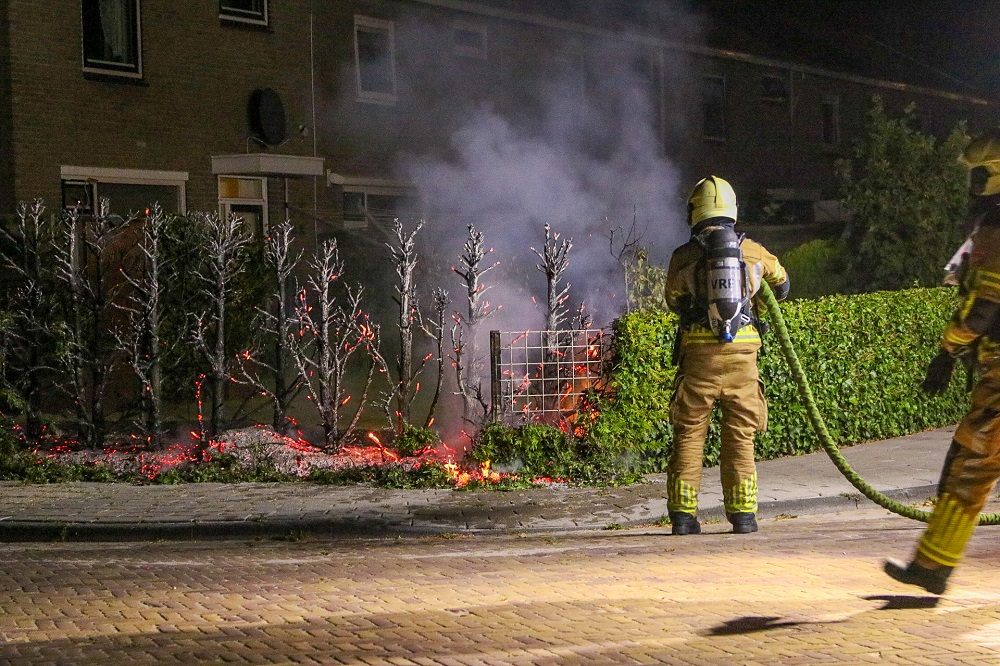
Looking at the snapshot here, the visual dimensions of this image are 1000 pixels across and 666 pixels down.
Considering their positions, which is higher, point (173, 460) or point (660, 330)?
point (660, 330)

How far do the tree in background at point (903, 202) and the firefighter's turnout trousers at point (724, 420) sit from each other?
40.4 feet

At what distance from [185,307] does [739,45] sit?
19312mm

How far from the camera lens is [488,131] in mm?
20906

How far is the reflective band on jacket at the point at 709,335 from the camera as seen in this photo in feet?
24.8

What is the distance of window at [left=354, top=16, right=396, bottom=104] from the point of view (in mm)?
20031

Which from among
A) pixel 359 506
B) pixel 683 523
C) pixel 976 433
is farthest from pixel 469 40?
pixel 976 433

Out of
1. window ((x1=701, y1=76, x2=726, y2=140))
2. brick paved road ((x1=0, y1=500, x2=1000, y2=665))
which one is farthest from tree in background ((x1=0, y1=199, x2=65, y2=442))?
window ((x1=701, y1=76, x2=726, y2=140))

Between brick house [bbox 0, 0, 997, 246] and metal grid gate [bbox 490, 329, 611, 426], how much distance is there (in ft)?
25.8

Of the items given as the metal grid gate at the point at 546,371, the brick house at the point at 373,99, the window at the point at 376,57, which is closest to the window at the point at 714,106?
the brick house at the point at 373,99

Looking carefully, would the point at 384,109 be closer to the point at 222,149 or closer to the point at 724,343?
the point at 222,149

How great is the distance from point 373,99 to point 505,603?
49.7 feet

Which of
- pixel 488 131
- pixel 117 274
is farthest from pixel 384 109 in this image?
pixel 117 274

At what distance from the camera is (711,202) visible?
25.1 ft

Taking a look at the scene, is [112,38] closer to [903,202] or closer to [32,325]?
[32,325]
